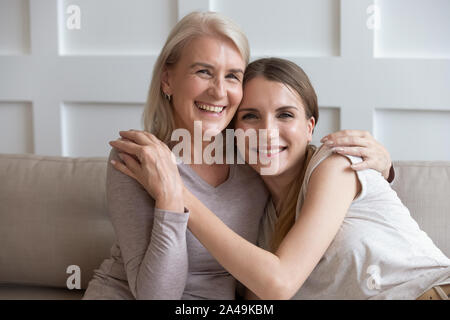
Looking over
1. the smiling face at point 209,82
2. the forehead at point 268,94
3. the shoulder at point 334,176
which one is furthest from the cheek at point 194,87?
the shoulder at point 334,176

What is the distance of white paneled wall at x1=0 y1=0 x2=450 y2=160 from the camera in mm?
1969

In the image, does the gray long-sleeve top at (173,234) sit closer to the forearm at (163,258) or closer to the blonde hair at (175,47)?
the forearm at (163,258)

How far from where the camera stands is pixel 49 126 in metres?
2.26

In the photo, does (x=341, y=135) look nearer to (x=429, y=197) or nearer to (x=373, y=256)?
(x=373, y=256)

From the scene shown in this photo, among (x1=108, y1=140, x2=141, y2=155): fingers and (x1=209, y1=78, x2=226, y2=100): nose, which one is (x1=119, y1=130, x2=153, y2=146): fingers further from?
(x1=209, y1=78, x2=226, y2=100): nose

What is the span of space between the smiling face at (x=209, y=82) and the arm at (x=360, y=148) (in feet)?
0.90

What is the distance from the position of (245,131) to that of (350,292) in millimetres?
492

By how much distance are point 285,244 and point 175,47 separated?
0.60m

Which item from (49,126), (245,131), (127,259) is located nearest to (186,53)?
(245,131)

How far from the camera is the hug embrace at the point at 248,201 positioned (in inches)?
47.8

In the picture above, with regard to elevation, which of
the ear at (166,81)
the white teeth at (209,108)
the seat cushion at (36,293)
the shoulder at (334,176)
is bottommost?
the seat cushion at (36,293)

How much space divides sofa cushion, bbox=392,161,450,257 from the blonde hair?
608mm

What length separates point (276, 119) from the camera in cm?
142

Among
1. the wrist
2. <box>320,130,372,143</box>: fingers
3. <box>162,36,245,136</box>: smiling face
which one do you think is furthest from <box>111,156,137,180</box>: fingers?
<box>320,130,372,143</box>: fingers
